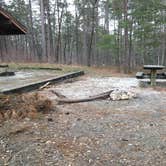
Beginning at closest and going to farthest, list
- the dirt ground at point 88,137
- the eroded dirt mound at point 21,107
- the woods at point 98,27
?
1. the dirt ground at point 88,137
2. the eroded dirt mound at point 21,107
3. the woods at point 98,27

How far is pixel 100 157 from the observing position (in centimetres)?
310

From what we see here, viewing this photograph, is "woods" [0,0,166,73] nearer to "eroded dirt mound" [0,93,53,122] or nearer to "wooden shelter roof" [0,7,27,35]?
"wooden shelter roof" [0,7,27,35]

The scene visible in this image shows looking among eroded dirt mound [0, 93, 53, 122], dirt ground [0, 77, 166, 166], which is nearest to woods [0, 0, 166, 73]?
dirt ground [0, 77, 166, 166]

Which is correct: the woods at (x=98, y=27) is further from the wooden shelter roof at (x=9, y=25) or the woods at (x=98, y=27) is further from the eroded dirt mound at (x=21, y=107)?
the eroded dirt mound at (x=21, y=107)

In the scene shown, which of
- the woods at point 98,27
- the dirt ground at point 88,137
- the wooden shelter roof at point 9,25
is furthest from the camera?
the woods at point 98,27

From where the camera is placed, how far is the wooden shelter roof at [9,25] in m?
6.08

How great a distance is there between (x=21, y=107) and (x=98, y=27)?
22162 millimetres

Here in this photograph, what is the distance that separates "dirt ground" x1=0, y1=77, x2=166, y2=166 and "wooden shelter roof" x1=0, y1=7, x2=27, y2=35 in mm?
2478

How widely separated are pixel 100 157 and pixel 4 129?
5.66 feet

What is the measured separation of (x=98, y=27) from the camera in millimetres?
25891

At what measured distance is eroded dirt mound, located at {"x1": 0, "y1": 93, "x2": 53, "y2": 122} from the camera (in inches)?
178

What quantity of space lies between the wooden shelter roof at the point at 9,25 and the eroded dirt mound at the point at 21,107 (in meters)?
2.12

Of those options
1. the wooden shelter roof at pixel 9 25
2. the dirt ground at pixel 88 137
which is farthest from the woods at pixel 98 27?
the dirt ground at pixel 88 137

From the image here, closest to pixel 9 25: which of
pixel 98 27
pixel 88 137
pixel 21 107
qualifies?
pixel 21 107
